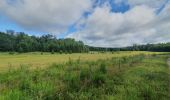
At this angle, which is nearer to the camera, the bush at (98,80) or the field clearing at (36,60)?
the bush at (98,80)

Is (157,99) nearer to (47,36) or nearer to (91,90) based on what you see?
(91,90)

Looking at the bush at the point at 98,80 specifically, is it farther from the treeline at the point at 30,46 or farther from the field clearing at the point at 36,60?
the treeline at the point at 30,46

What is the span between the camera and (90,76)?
11.1m

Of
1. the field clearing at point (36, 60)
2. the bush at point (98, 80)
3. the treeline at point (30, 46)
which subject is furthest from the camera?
the treeline at point (30, 46)

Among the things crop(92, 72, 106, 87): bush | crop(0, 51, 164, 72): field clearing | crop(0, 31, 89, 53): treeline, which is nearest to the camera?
crop(92, 72, 106, 87): bush

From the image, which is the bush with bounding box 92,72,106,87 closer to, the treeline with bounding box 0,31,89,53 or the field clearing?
the field clearing

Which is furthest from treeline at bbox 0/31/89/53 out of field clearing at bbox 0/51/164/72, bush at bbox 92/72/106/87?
bush at bbox 92/72/106/87

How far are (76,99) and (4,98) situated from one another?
2.29 meters

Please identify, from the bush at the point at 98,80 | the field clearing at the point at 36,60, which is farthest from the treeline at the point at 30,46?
the bush at the point at 98,80

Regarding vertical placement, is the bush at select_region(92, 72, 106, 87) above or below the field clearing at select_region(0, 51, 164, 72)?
above

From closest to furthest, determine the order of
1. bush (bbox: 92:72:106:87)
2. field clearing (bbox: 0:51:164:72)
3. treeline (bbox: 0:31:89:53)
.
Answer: bush (bbox: 92:72:106:87), field clearing (bbox: 0:51:164:72), treeline (bbox: 0:31:89:53)

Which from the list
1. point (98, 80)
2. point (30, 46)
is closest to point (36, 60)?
point (98, 80)

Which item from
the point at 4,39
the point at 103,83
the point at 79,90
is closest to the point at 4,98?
the point at 79,90

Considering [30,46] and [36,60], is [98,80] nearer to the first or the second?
[36,60]
